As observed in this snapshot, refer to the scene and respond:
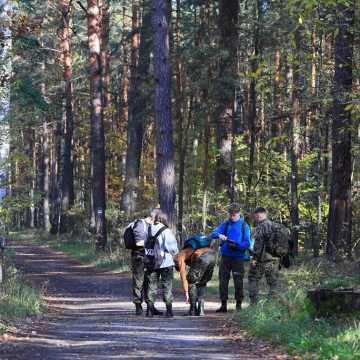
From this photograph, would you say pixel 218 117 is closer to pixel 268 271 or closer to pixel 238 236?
pixel 238 236

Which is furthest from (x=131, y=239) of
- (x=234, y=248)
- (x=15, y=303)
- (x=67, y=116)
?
(x=67, y=116)

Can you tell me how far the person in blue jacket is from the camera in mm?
13438

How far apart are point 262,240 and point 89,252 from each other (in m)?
18.5

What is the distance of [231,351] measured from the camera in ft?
29.3

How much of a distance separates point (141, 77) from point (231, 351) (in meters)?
23.2

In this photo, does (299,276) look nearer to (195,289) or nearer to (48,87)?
(195,289)

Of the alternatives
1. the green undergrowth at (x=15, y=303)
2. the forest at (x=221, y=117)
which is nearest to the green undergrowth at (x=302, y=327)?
the green undergrowth at (x=15, y=303)

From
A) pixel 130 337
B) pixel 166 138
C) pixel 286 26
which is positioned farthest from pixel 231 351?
pixel 286 26

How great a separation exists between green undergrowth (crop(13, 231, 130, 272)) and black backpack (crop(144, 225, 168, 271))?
10154 millimetres

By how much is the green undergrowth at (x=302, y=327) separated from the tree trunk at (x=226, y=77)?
43.5 feet

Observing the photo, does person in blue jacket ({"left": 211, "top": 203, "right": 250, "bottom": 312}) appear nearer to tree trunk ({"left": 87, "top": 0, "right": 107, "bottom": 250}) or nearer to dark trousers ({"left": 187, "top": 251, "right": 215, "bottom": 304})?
dark trousers ({"left": 187, "top": 251, "right": 215, "bottom": 304})

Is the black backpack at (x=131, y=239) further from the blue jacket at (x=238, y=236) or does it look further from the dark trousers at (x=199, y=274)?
the blue jacket at (x=238, y=236)

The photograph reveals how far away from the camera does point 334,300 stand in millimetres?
9477

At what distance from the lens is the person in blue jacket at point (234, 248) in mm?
13438
